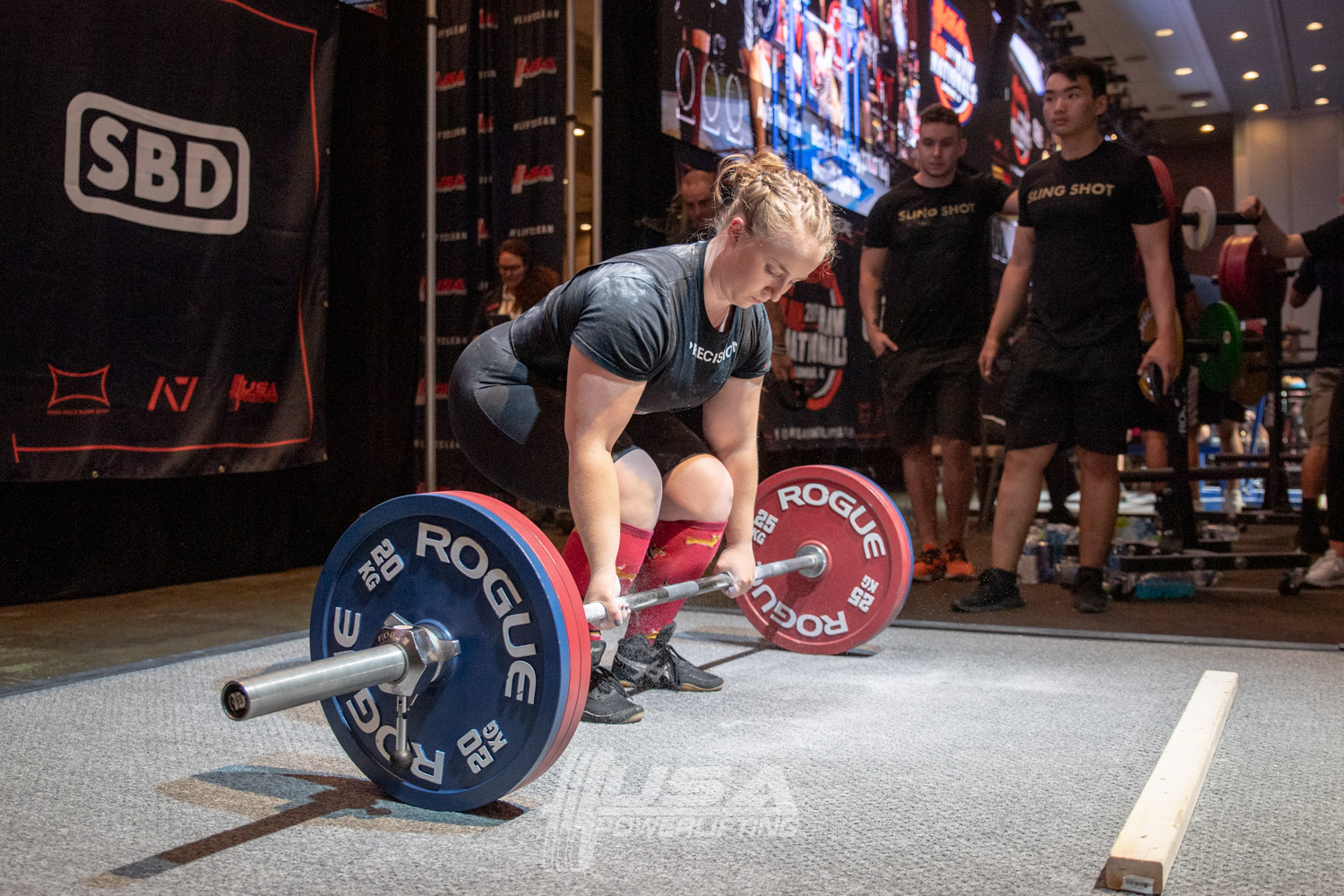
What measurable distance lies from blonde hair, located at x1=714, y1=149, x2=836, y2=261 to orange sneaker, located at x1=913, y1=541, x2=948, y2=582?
1951 millimetres

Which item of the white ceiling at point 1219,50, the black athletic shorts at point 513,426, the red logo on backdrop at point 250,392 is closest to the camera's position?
the black athletic shorts at point 513,426

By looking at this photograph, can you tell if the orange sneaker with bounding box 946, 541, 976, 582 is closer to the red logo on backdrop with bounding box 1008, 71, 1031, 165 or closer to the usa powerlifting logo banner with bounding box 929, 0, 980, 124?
the usa powerlifting logo banner with bounding box 929, 0, 980, 124

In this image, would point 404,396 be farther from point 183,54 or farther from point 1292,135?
point 1292,135

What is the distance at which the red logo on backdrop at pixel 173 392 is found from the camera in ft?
9.92

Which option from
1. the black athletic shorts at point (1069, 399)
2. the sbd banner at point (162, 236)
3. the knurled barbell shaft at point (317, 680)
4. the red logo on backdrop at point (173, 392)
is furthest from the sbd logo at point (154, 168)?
the black athletic shorts at point (1069, 399)

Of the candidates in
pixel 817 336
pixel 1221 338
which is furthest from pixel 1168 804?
pixel 817 336

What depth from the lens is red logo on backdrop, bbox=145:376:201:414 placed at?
3.02 m

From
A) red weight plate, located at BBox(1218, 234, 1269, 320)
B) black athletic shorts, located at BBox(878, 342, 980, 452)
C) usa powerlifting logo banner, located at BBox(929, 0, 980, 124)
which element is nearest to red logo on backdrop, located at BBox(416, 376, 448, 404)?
black athletic shorts, located at BBox(878, 342, 980, 452)

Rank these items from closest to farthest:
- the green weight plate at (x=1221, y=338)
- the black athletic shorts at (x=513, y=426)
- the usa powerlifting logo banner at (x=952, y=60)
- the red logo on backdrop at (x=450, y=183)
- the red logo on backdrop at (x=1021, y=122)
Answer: the black athletic shorts at (x=513, y=426), the green weight plate at (x=1221, y=338), the red logo on backdrop at (x=450, y=183), the usa powerlifting logo banner at (x=952, y=60), the red logo on backdrop at (x=1021, y=122)

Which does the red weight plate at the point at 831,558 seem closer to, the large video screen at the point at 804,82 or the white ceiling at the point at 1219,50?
the large video screen at the point at 804,82

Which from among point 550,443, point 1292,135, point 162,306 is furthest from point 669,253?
point 1292,135

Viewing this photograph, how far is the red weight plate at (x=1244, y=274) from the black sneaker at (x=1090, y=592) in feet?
7.53

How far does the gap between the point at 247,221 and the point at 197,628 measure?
1289 millimetres

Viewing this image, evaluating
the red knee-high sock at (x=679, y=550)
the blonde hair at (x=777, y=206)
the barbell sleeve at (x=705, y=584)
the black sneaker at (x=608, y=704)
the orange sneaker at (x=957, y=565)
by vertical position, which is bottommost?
the black sneaker at (x=608, y=704)
